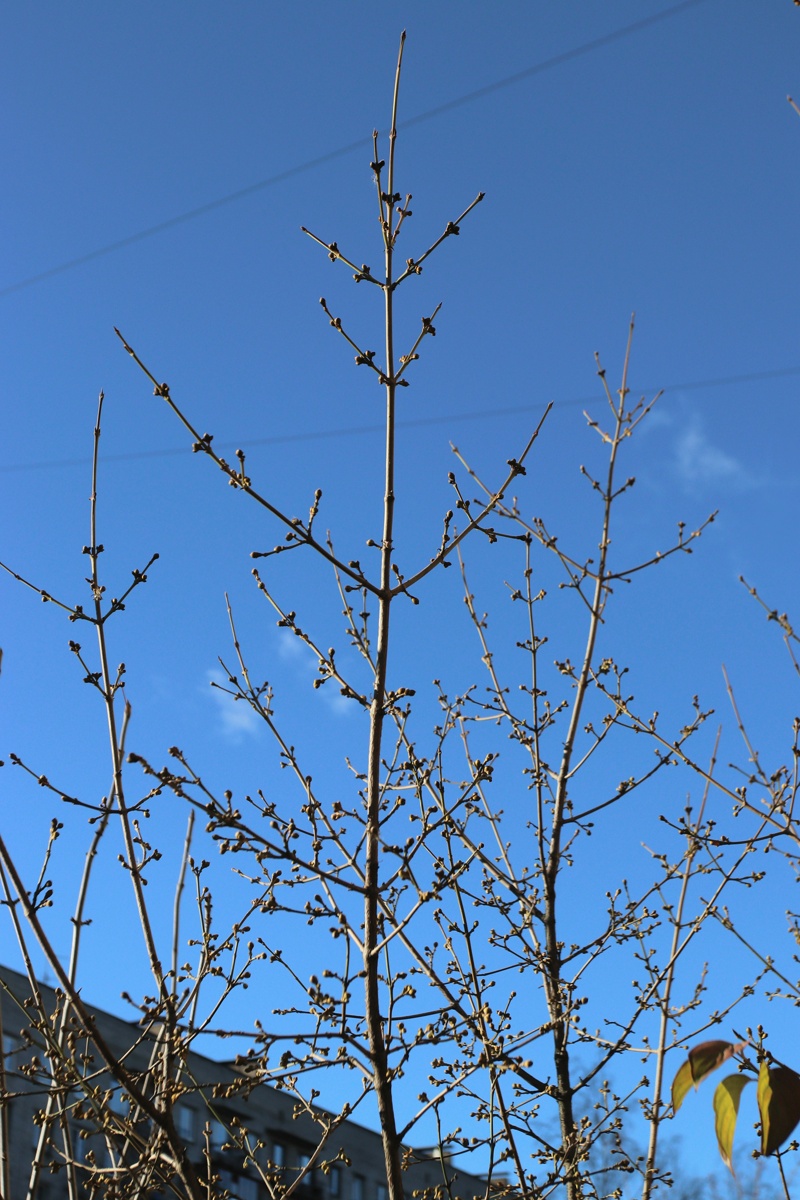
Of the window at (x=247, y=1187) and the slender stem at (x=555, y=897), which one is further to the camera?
the window at (x=247, y=1187)

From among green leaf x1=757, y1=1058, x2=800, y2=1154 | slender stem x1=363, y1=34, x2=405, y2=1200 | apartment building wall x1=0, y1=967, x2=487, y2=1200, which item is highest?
apartment building wall x1=0, y1=967, x2=487, y2=1200

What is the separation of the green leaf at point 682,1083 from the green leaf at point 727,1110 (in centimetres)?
4

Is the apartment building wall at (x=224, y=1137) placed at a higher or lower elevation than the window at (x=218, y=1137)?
higher

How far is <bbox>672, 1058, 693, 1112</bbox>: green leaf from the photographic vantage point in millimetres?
1647

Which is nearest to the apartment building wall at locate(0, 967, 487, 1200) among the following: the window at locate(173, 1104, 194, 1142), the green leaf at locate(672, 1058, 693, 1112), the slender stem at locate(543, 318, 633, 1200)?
the window at locate(173, 1104, 194, 1142)

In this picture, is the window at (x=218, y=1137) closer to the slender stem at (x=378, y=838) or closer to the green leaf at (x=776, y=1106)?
the slender stem at (x=378, y=838)

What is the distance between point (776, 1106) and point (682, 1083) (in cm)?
14

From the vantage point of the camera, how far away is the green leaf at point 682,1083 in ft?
5.41

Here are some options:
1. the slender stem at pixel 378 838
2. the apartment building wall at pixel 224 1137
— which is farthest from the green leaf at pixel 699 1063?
the apartment building wall at pixel 224 1137

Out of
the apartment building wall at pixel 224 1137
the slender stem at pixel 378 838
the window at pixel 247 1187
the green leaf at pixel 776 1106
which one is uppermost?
the apartment building wall at pixel 224 1137

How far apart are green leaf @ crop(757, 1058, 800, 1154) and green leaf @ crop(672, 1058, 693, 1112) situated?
10 cm

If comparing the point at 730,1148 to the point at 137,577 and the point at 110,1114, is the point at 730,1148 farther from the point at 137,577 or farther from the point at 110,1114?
the point at 137,577

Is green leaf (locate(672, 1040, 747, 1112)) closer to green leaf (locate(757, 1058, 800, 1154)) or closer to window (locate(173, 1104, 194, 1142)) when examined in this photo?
green leaf (locate(757, 1058, 800, 1154))

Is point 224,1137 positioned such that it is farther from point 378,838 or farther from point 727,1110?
point 727,1110
